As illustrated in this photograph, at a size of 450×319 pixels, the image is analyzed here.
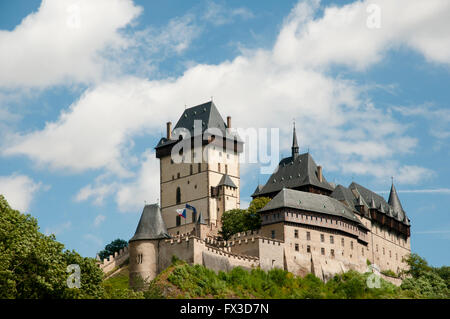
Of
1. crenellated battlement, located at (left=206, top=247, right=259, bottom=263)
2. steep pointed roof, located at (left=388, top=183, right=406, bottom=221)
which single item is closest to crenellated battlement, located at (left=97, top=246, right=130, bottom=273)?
crenellated battlement, located at (left=206, top=247, right=259, bottom=263)

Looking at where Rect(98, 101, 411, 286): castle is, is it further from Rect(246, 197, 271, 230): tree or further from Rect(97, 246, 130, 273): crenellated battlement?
Rect(246, 197, 271, 230): tree

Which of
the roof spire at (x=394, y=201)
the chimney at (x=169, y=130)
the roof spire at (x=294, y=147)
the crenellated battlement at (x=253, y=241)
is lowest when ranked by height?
the crenellated battlement at (x=253, y=241)

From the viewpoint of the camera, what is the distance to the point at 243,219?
10488 centimetres

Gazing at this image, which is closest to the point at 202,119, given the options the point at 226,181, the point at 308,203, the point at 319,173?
the point at 226,181

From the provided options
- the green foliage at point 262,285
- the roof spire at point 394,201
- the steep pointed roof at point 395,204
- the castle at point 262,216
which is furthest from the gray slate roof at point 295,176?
the green foliage at point 262,285

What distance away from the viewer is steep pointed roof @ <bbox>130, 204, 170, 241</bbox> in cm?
8825

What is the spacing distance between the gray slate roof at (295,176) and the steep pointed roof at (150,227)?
25418 mm

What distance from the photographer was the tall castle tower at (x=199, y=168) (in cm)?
11425

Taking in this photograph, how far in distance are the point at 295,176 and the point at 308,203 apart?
46.6 ft

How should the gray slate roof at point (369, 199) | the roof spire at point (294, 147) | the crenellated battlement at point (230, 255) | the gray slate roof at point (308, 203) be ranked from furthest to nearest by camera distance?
the roof spire at point (294, 147) → the gray slate roof at point (369, 199) → the gray slate roof at point (308, 203) → the crenellated battlement at point (230, 255)

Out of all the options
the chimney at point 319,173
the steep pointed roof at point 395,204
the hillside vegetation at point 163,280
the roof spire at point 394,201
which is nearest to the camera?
the hillside vegetation at point 163,280

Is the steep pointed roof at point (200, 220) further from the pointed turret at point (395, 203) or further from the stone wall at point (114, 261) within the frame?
the pointed turret at point (395, 203)

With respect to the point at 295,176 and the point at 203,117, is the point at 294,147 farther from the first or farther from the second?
the point at 203,117

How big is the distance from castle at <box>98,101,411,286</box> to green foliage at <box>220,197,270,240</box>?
2.14 m
